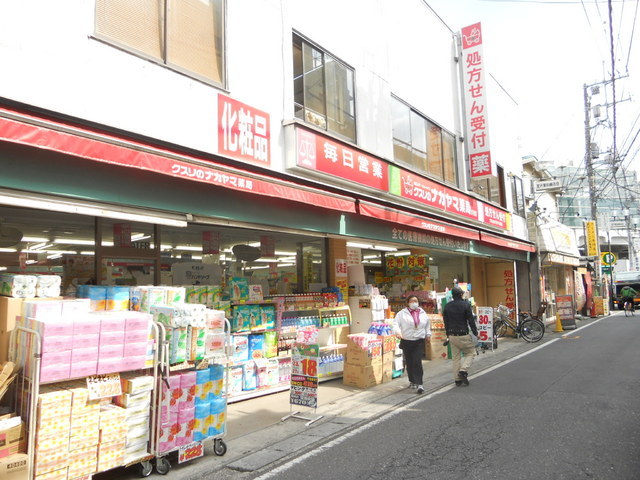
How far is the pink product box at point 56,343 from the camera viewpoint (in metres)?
4.19

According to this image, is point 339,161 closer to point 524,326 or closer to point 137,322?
point 137,322

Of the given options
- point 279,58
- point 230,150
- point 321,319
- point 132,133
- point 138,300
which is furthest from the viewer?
point 321,319

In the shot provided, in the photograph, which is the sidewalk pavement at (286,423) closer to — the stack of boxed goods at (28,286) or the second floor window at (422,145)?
the stack of boxed goods at (28,286)

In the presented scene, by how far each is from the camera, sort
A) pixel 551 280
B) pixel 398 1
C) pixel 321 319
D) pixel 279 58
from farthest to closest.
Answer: pixel 551 280 → pixel 398 1 → pixel 321 319 → pixel 279 58

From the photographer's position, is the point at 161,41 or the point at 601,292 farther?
the point at 601,292

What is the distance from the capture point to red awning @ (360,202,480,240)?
30.9 ft

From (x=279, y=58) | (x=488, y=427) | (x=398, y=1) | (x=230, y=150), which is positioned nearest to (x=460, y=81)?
(x=398, y=1)

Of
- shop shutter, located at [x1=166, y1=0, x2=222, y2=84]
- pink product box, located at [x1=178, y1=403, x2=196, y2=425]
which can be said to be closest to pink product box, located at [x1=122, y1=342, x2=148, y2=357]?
pink product box, located at [x1=178, y1=403, x2=196, y2=425]

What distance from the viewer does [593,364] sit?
35.2ft

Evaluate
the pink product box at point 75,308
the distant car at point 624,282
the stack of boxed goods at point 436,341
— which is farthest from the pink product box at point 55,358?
the distant car at point 624,282

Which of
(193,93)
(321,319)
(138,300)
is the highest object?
(193,93)

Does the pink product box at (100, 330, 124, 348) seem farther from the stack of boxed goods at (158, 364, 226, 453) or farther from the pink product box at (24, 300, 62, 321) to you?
the stack of boxed goods at (158, 364, 226, 453)

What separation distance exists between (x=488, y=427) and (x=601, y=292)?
25.9 metres

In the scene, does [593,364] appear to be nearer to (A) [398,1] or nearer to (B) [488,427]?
(B) [488,427]
